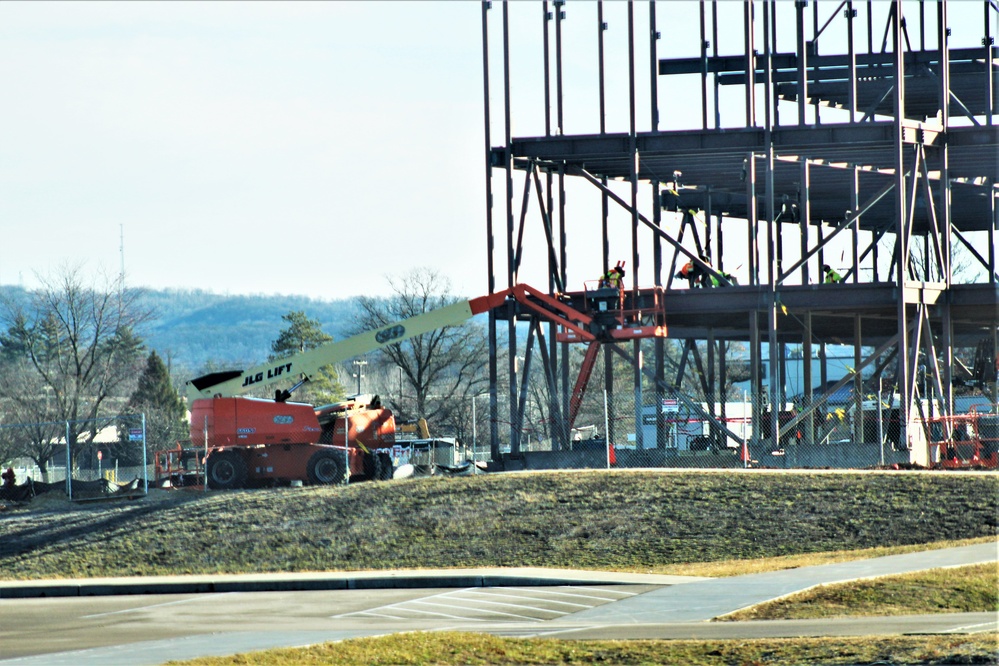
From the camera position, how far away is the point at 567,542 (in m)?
26.5

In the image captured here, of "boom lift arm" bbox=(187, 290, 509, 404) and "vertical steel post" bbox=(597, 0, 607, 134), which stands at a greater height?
"vertical steel post" bbox=(597, 0, 607, 134)

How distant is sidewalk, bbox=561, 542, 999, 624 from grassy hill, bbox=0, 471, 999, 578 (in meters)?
3.39

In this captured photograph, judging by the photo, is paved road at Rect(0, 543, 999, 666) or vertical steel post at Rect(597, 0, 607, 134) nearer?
paved road at Rect(0, 543, 999, 666)

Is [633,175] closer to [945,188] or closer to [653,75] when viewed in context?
[653,75]

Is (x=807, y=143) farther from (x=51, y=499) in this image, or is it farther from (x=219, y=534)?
(x=51, y=499)

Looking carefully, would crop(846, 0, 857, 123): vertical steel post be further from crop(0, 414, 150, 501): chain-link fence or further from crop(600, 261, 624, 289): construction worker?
crop(0, 414, 150, 501): chain-link fence

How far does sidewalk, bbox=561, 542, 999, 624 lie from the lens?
58.9 ft

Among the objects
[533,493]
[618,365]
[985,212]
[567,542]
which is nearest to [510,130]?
[533,493]

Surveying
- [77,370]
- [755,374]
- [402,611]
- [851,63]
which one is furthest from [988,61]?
[77,370]

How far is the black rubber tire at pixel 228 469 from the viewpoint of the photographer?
36.4 metres

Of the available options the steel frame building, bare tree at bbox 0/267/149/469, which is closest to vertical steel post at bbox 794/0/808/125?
the steel frame building

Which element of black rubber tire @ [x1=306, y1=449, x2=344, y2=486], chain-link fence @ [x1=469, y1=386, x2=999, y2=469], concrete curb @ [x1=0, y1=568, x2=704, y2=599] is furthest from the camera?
black rubber tire @ [x1=306, y1=449, x2=344, y2=486]

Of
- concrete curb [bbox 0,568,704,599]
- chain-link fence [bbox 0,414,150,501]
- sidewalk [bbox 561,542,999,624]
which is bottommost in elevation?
concrete curb [bbox 0,568,704,599]

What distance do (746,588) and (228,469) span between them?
19514 mm
